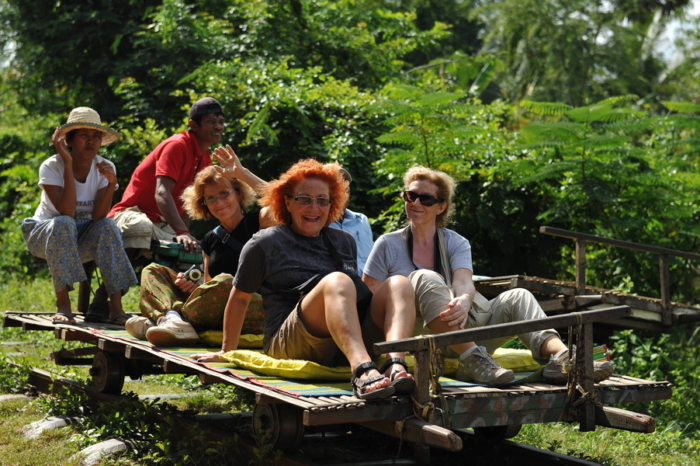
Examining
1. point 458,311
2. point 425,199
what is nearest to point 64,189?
point 425,199

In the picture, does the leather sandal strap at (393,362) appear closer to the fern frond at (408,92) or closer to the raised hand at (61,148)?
the raised hand at (61,148)

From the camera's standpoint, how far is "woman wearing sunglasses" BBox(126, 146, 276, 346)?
5652 mm

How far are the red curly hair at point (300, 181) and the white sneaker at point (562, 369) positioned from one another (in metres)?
1.46

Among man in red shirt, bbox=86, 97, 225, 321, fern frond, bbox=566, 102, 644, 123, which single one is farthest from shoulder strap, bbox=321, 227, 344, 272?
fern frond, bbox=566, 102, 644, 123

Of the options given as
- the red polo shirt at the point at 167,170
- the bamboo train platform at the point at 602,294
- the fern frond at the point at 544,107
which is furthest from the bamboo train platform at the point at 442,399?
the fern frond at the point at 544,107

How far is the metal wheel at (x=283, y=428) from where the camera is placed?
446 cm

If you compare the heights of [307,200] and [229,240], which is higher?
[307,200]

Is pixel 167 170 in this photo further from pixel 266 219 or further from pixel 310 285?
pixel 310 285

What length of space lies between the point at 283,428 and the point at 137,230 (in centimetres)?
314

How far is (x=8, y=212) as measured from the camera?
57.2 ft

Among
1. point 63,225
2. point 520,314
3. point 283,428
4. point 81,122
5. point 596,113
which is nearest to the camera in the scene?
point 283,428

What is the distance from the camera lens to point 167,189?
7.14m

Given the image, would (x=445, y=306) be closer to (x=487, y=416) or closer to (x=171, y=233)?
(x=487, y=416)

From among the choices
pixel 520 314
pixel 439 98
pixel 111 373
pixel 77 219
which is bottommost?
pixel 111 373
